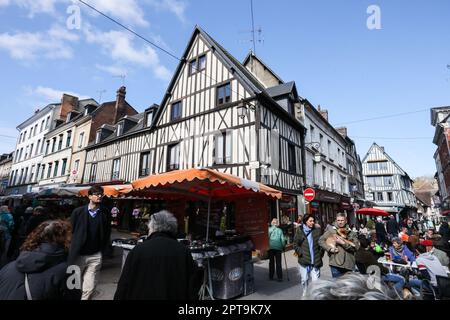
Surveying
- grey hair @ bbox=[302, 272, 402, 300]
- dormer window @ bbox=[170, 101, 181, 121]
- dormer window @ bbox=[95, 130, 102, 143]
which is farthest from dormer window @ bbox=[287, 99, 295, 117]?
dormer window @ bbox=[95, 130, 102, 143]

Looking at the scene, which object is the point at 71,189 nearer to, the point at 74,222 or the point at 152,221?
the point at 74,222

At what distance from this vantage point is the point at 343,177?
19859 mm

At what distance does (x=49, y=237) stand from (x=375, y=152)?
40.4m

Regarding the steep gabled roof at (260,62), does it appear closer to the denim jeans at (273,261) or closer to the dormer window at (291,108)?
the dormer window at (291,108)

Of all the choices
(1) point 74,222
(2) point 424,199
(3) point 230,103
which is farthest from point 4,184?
(2) point 424,199

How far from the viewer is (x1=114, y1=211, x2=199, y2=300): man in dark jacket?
1842 mm

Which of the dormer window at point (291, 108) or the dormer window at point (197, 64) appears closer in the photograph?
the dormer window at point (197, 64)

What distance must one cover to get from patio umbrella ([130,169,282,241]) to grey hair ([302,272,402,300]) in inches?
113

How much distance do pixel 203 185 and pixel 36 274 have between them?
152 inches

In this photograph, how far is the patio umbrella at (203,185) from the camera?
4.10 m

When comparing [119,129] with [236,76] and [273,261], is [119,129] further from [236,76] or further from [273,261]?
[273,261]

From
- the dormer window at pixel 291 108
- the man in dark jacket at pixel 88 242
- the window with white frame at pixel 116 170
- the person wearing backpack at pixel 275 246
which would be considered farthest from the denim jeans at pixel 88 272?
the window with white frame at pixel 116 170

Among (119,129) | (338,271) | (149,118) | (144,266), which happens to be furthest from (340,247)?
(119,129)

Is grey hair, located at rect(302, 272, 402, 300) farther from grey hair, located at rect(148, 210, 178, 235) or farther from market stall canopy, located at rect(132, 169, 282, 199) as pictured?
market stall canopy, located at rect(132, 169, 282, 199)
